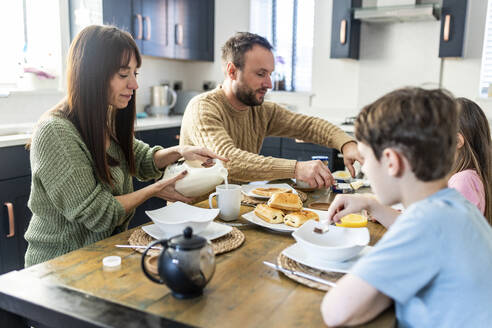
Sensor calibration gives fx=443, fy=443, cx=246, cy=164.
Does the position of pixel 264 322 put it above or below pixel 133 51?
below

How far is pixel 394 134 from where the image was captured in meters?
0.82

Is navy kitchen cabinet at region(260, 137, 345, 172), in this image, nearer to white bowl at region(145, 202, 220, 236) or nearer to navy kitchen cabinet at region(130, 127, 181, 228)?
navy kitchen cabinet at region(130, 127, 181, 228)

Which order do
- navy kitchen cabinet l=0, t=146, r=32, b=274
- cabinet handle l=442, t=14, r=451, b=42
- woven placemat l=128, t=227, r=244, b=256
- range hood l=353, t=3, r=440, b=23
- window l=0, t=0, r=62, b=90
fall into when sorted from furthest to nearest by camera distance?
cabinet handle l=442, t=14, r=451, b=42 < range hood l=353, t=3, r=440, b=23 < window l=0, t=0, r=62, b=90 < navy kitchen cabinet l=0, t=146, r=32, b=274 < woven placemat l=128, t=227, r=244, b=256

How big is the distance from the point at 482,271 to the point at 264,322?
0.40 m

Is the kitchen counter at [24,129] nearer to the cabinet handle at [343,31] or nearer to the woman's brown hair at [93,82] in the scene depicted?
the cabinet handle at [343,31]

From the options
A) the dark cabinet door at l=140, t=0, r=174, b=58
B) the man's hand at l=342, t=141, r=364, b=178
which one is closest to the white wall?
the dark cabinet door at l=140, t=0, r=174, b=58

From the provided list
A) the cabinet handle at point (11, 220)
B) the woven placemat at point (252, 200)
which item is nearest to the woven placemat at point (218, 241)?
the woven placemat at point (252, 200)

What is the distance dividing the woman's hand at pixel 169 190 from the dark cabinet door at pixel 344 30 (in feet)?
8.91

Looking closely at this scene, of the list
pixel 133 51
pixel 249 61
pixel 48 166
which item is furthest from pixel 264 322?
pixel 249 61

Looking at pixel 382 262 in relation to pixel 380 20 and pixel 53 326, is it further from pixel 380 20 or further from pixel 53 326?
pixel 380 20

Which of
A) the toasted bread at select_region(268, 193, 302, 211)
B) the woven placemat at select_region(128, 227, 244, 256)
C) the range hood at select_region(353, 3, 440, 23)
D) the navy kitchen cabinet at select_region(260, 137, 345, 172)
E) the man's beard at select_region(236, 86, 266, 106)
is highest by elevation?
the range hood at select_region(353, 3, 440, 23)

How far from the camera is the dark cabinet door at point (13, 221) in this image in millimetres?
2434

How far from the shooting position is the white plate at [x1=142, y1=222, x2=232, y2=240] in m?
1.21

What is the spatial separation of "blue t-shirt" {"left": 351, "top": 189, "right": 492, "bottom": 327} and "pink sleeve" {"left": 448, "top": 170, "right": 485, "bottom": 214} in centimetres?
64
